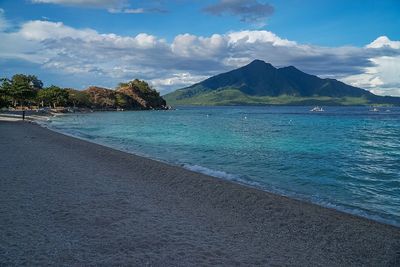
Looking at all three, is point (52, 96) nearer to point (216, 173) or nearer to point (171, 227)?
point (216, 173)

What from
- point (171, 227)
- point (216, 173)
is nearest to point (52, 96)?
point (216, 173)

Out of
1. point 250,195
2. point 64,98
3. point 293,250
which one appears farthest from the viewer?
point 64,98

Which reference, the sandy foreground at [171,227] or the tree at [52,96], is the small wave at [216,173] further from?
the tree at [52,96]

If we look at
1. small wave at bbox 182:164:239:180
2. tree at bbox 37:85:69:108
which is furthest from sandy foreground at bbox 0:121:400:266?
tree at bbox 37:85:69:108

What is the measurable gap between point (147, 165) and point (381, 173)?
1225cm

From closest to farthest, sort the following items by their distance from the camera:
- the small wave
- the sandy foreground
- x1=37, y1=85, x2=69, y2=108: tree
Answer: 1. the sandy foreground
2. the small wave
3. x1=37, y1=85, x2=69, y2=108: tree

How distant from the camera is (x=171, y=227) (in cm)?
887

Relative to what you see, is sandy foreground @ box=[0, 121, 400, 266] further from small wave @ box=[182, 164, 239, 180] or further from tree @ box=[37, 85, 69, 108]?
tree @ box=[37, 85, 69, 108]

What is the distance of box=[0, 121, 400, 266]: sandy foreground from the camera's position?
7.03m

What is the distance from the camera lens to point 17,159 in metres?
20.3

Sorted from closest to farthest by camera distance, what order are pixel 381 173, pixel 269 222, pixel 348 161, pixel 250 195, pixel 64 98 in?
pixel 269 222, pixel 250 195, pixel 381 173, pixel 348 161, pixel 64 98

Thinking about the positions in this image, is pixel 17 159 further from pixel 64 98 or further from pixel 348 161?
pixel 64 98

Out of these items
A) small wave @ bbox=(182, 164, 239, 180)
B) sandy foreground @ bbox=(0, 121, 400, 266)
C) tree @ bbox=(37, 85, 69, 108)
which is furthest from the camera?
tree @ bbox=(37, 85, 69, 108)

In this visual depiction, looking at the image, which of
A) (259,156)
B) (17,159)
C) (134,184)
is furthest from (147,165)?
(259,156)
